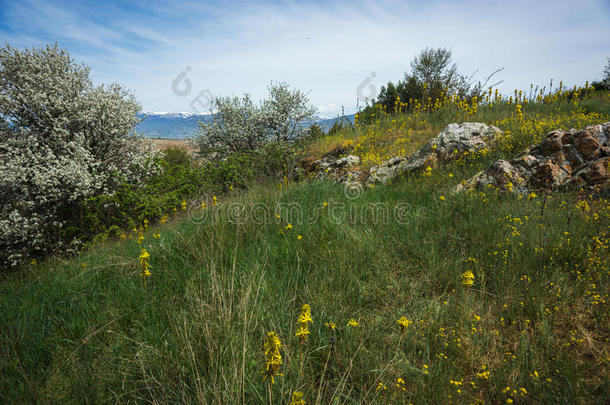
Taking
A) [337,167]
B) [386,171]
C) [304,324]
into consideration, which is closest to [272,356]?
[304,324]

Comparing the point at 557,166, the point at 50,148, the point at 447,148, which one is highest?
the point at 50,148

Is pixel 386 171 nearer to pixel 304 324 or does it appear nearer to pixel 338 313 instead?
pixel 338 313

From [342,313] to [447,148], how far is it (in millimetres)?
5305

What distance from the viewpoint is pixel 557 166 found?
4.24 meters

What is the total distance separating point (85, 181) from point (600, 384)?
10.0 meters

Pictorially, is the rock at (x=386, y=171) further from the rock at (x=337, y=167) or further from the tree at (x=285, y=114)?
the tree at (x=285, y=114)

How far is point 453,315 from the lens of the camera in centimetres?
208

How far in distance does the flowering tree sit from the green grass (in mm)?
5416

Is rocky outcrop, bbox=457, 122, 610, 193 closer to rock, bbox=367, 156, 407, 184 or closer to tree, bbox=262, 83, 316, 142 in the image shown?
rock, bbox=367, 156, 407, 184

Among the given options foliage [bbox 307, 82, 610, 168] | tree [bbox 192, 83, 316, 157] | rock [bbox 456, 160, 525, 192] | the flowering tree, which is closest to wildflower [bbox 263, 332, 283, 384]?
rock [bbox 456, 160, 525, 192]

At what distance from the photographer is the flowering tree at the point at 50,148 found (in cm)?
725

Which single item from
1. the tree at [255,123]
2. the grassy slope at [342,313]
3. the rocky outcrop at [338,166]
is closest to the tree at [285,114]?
the tree at [255,123]

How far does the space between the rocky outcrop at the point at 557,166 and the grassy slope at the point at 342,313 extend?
20.3 inches

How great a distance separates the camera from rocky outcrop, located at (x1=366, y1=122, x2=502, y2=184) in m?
5.85
